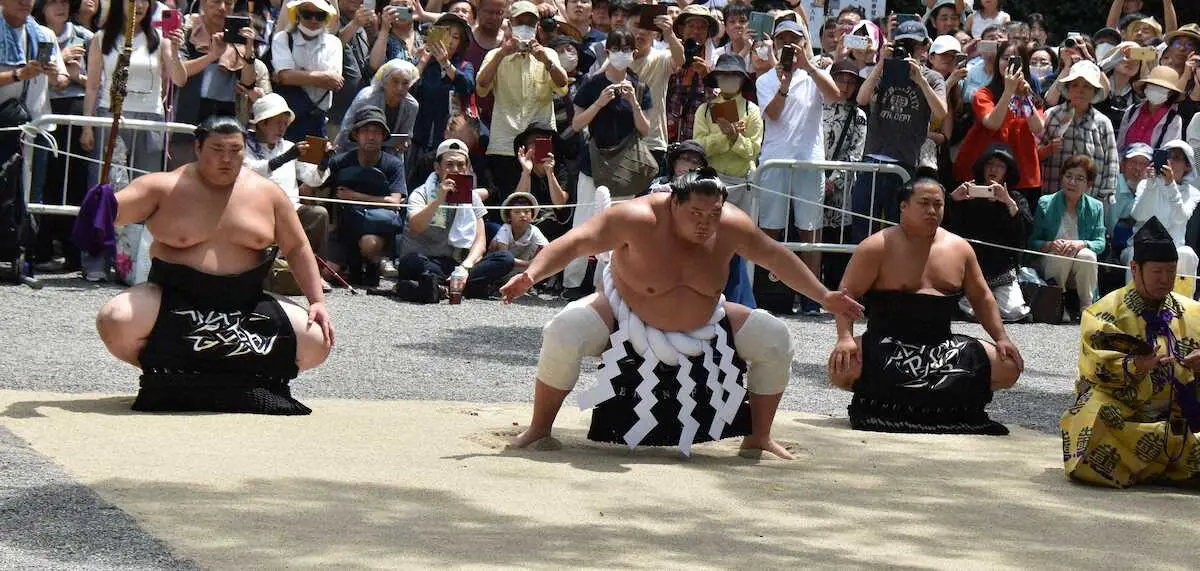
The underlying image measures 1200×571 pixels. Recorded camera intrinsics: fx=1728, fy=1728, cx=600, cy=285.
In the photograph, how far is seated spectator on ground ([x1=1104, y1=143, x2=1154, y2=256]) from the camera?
960 cm

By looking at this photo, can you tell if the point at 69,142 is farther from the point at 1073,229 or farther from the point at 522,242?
the point at 1073,229

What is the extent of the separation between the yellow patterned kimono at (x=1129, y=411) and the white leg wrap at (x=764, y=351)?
0.84 m

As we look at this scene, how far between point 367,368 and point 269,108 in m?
2.15

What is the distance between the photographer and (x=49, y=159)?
8438 millimetres

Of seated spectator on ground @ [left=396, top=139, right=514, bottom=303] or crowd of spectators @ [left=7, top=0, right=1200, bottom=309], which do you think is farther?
Result: seated spectator on ground @ [left=396, top=139, right=514, bottom=303]

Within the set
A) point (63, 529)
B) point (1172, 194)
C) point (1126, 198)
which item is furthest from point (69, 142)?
point (1172, 194)

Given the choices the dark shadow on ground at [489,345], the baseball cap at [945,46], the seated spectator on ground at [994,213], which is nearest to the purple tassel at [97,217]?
the dark shadow on ground at [489,345]

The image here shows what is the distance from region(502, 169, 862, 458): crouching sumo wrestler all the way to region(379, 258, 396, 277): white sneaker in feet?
13.8

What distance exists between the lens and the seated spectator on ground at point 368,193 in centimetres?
875

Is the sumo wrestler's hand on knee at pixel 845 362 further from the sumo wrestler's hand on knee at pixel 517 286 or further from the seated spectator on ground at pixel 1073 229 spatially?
the seated spectator on ground at pixel 1073 229

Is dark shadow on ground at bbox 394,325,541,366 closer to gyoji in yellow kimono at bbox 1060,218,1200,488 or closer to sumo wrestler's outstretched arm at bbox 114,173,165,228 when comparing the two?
sumo wrestler's outstretched arm at bbox 114,173,165,228

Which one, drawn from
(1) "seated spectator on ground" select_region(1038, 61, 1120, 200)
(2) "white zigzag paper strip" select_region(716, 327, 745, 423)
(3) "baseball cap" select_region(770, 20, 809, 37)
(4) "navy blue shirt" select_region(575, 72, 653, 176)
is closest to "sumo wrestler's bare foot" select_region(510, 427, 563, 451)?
(2) "white zigzag paper strip" select_region(716, 327, 745, 423)

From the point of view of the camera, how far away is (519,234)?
356 inches

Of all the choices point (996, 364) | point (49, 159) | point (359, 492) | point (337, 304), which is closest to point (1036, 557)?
point (359, 492)
